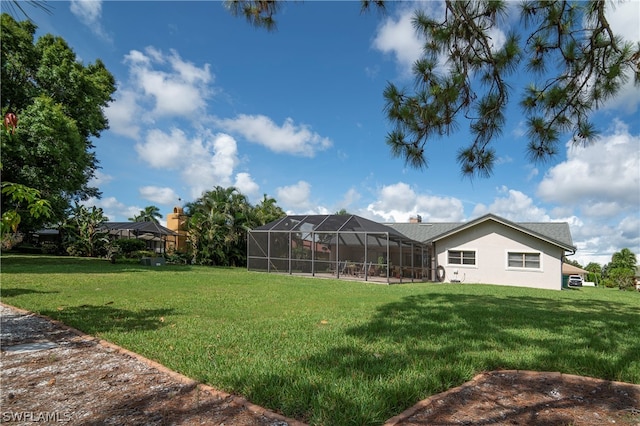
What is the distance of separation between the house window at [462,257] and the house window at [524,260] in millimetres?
1721

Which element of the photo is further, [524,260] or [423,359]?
[524,260]

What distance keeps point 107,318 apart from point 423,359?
4863 millimetres

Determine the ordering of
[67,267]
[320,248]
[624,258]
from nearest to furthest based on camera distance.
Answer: [67,267]
[320,248]
[624,258]

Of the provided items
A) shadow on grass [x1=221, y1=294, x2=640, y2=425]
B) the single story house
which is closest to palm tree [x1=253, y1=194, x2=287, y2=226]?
the single story house

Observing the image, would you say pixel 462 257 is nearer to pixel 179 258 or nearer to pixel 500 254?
pixel 500 254

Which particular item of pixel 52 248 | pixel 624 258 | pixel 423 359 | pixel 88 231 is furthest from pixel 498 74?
pixel 624 258

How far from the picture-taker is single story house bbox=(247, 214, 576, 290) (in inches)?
679

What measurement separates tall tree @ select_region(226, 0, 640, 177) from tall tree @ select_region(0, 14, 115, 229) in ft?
46.5

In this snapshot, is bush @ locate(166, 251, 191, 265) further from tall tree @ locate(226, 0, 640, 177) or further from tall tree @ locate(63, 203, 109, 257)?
tall tree @ locate(226, 0, 640, 177)

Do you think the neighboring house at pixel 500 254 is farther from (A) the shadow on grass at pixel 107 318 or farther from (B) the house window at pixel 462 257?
(A) the shadow on grass at pixel 107 318

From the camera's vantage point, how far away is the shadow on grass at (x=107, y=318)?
16.4 ft

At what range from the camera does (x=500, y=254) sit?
18.0m

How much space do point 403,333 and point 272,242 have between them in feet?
48.9

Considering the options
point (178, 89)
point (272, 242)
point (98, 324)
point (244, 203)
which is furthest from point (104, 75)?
point (98, 324)
